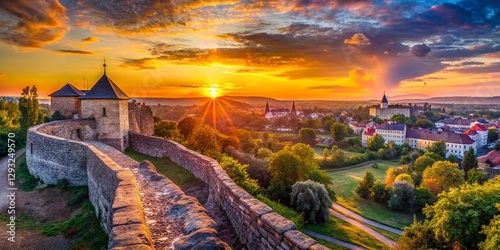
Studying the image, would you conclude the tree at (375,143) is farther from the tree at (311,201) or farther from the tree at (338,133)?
the tree at (311,201)

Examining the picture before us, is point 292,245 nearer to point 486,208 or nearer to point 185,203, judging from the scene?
point 185,203

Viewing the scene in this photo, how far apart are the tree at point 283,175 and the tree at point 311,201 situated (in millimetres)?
1343

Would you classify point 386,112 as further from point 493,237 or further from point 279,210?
point 279,210

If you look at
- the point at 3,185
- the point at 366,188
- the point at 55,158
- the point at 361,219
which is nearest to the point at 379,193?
the point at 366,188

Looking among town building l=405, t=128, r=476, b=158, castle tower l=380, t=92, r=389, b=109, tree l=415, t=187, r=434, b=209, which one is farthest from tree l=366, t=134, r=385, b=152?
castle tower l=380, t=92, r=389, b=109

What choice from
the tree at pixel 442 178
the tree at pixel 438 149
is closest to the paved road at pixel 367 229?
the tree at pixel 442 178

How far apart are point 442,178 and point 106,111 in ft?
117

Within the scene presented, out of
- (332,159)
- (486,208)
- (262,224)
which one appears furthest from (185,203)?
(332,159)

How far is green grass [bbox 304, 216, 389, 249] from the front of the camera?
74.3 ft

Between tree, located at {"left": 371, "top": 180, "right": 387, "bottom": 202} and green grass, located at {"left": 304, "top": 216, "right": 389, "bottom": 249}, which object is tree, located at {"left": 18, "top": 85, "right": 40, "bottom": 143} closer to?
green grass, located at {"left": 304, "top": 216, "right": 389, "bottom": 249}

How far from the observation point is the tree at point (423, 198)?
34719 mm

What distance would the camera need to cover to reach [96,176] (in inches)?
458

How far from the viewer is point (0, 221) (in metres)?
12.6

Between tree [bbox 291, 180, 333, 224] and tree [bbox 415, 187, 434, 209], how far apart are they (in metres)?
14.9
